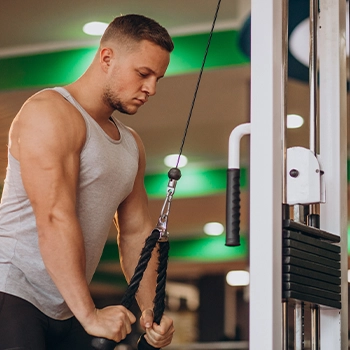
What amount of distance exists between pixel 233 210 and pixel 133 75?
1.73ft

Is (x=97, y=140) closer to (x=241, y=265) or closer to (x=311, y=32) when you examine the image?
(x=311, y=32)

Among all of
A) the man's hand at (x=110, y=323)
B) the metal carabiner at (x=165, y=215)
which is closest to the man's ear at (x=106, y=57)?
the metal carabiner at (x=165, y=215)

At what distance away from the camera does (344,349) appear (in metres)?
1.87

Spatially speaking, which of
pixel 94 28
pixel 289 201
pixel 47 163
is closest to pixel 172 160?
pixel 94 28

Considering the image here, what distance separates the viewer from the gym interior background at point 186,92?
4500 mm

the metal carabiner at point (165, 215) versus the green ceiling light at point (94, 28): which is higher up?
the green ceiling light at point (94, 28)

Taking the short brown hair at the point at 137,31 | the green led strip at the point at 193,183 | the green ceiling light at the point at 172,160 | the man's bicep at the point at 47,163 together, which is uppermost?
the green ceiling light at the point at 172,160

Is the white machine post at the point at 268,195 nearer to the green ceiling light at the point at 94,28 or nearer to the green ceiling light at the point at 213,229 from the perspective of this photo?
the green ceiling light at the point at 94,28

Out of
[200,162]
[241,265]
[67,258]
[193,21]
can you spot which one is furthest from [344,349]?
[241,265]

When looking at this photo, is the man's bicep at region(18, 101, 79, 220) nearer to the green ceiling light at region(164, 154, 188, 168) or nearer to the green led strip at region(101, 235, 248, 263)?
the green ceiling light at region(164, 154, 188, 168)

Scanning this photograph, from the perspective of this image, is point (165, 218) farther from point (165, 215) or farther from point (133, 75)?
point (133, 75)

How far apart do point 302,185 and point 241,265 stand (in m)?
8.08

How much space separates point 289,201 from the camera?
1681 millimetres

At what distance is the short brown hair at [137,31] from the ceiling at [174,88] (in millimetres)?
2337
